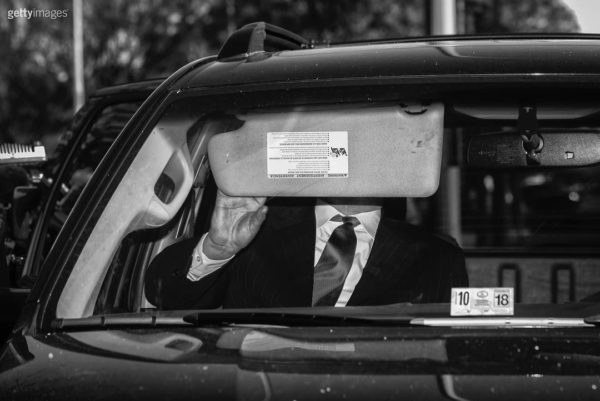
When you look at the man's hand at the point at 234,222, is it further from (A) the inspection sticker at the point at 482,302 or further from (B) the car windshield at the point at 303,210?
(A) the inspection sticker at the point at 482,302

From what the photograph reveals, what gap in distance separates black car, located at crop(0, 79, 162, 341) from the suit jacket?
120cm

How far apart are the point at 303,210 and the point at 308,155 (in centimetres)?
99

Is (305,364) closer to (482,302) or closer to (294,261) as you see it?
(482,302)

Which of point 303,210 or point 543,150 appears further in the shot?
point 303,210

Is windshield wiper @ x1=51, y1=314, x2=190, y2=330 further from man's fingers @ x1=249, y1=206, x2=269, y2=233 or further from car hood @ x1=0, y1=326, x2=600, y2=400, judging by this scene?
man's fingers @ x1=249, y1=206, x2=269, y2=233

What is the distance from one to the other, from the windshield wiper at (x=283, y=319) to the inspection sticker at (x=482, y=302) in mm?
104

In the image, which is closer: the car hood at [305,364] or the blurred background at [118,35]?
the car hood at [305,364]

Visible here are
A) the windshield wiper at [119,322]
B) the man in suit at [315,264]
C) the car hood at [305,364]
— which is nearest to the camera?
the car hood at [305,364]

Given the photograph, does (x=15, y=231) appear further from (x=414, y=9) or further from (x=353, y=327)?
(x=414, y=9)

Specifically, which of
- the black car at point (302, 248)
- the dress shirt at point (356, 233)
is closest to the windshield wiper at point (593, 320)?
the black car at point (302, 248)

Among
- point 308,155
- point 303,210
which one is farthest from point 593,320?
point 303,210

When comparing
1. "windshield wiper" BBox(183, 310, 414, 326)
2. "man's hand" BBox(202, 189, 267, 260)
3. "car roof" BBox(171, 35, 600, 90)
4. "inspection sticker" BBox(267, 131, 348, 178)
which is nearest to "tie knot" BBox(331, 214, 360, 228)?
"man's hand" BBox(202, 189, 267, 260)

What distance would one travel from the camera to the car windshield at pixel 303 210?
2609 millimetres

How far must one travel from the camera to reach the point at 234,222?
9.60ft
